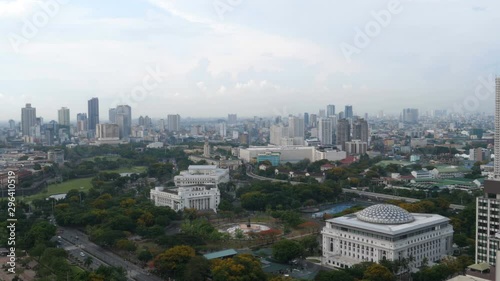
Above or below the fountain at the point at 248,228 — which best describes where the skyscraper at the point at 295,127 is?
above

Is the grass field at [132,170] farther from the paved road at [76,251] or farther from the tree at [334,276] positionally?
the tree at [334,276]

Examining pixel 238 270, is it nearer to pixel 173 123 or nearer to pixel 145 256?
pixel 145 256

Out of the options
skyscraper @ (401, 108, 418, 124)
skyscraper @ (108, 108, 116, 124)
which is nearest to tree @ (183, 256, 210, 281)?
skyscraper @ (108, 108, 116, 124)

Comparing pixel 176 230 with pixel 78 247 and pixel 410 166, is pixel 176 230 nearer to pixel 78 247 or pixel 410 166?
pixel 78 247

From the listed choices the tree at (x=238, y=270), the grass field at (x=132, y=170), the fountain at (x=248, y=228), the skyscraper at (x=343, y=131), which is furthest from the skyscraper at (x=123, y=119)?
the tree at (x=238, y=270)

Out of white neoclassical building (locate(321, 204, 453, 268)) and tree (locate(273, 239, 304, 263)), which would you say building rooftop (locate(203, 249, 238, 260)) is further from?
white neoclassical building (locate(321, 204, 453, 268))

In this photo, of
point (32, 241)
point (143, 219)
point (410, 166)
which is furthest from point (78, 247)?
point (410, 166)
